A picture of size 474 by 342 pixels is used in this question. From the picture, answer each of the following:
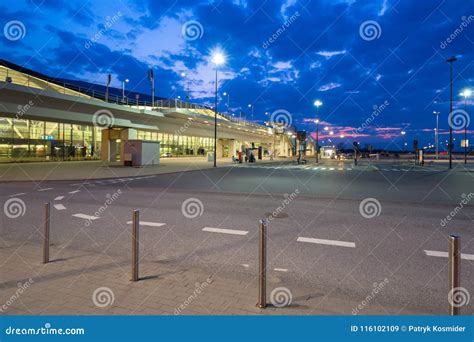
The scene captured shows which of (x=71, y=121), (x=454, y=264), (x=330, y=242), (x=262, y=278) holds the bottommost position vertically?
(x=330, y=242)

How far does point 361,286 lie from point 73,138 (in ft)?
154

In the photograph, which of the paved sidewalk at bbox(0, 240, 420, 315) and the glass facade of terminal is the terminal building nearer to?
the glass facade of terminal

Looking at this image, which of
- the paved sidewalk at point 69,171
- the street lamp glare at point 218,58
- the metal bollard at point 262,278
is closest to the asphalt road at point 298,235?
the metal bollard at point 262,278

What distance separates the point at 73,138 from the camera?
1730 inches

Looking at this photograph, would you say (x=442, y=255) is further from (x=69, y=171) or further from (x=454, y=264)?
(x=69, y=171)

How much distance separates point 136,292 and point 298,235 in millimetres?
3917

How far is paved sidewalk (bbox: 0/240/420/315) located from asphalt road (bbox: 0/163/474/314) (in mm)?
367

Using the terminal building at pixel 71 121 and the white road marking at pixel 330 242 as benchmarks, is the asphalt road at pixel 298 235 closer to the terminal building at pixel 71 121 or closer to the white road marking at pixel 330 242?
the white road marking at pixel 330 242

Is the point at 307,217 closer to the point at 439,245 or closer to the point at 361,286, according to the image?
the point at 439,245

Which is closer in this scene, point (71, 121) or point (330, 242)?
point (330, 242)

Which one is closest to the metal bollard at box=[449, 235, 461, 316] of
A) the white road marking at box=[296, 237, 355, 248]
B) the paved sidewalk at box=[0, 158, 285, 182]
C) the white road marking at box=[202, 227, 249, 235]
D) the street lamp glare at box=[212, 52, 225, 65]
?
the white road marking at box=[296, 237, 355, 248]

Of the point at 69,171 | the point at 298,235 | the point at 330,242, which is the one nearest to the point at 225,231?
the point at 298,235

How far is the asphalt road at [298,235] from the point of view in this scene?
4.62 meters

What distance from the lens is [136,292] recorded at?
13.5 feet
